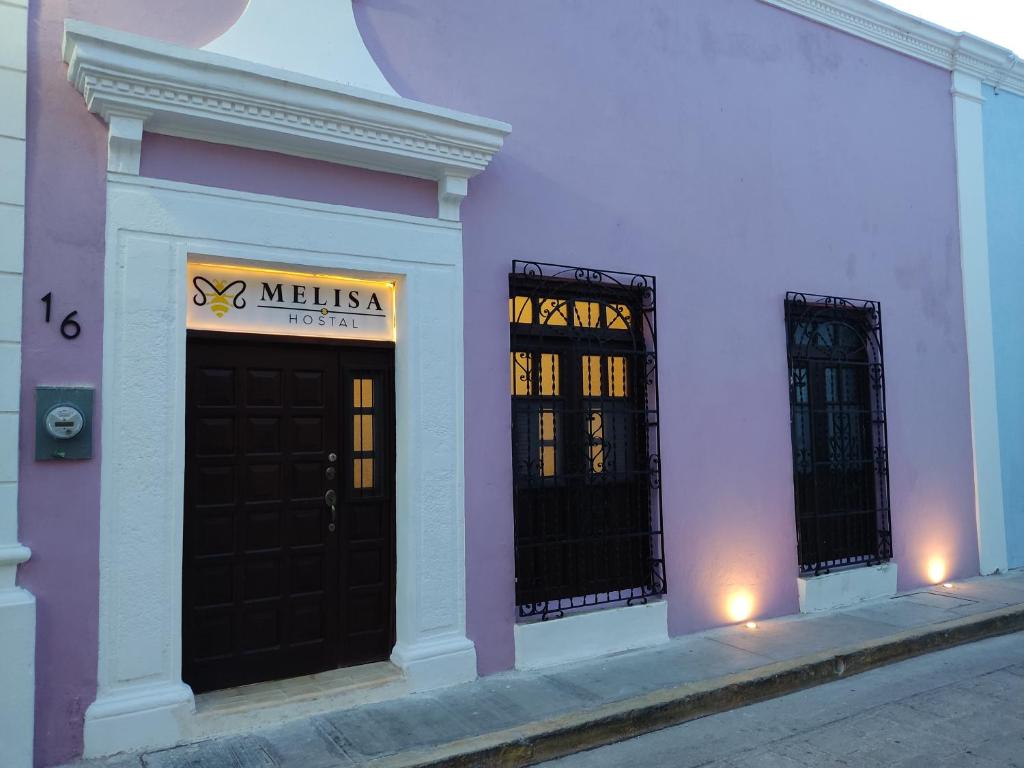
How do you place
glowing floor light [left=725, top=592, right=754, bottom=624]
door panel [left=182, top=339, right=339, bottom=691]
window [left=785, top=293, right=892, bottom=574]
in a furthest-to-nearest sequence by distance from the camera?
window [left=785, top=293, right=892, bottom=574] < glowing floor light [left=725, top=592, right=754, bottom=624] < door panel [left=182, top=339, right=339, bottom=691]

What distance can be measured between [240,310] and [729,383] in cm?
403

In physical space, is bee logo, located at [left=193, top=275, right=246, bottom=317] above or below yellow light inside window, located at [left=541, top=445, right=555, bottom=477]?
above

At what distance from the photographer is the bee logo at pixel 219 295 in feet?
15.5

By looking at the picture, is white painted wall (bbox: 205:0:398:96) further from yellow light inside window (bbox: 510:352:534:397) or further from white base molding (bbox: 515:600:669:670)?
white base molding (bbox: 515:600:669:670)

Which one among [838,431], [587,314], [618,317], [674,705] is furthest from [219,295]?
[838,431]

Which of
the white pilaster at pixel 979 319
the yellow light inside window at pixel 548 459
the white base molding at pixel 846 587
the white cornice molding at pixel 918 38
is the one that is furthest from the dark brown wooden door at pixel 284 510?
the white pilaster at pixel 979 319

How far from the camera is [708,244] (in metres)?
6.75

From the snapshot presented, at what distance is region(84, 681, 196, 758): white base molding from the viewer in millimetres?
4043

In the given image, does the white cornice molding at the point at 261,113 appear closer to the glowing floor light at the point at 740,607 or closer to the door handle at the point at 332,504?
the door handle at the point at 332,504

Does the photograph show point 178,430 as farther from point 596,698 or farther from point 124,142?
point 596,698

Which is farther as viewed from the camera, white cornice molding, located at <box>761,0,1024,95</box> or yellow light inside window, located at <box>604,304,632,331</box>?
white cornice molding, located at <box>761,0,1024,95</box>

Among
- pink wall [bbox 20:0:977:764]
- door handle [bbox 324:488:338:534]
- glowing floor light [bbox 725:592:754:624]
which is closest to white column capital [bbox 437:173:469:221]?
pink wall [bbox 20:0:977:764]

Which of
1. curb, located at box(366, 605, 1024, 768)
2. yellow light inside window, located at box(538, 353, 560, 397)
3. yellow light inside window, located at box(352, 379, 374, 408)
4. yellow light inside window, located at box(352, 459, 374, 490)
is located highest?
yellow light inside window, located at box(538, 353, 560, 397)

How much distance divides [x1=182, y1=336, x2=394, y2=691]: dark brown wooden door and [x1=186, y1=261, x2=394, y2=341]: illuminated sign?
0.11m
